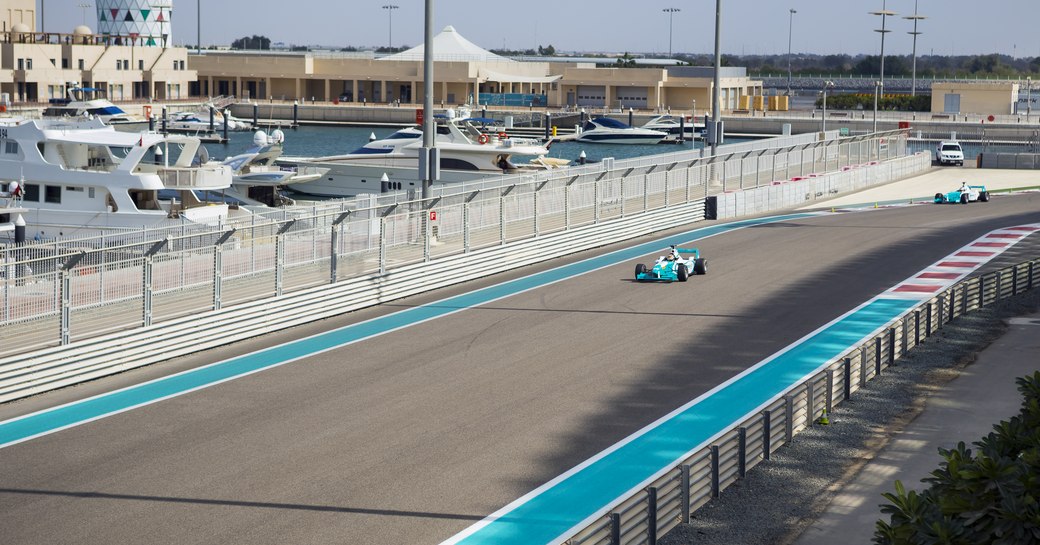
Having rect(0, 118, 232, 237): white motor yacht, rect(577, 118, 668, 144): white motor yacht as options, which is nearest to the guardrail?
rect(0, 118, 232, 237): white motor yacht

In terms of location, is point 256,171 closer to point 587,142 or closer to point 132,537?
point 132,537

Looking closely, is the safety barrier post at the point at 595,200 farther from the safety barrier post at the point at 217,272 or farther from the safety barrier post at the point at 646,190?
the safety barrier post at the point at 217,272

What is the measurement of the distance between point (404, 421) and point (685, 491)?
4.98 m

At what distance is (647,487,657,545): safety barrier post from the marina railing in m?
9.45

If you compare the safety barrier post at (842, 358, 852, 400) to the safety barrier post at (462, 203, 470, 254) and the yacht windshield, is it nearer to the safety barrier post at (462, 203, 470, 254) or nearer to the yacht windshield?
the safety barrier post at (462, 203, 470, 254)

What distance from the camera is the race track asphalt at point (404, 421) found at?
12820 millimetres

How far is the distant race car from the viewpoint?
149ft

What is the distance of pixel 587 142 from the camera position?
102m

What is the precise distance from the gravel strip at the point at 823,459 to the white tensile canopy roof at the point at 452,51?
117 m

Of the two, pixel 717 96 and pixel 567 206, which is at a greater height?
pixel 717 96

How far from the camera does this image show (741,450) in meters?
13.9

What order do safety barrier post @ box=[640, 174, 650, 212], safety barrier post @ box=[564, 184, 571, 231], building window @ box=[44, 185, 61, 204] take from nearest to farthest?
safety barrier post @ box=[564, 184, 571, 231] < safety barrier post @ box=[640, 174, 650, 212] < building window @ box=[44, 185, 61, 204]

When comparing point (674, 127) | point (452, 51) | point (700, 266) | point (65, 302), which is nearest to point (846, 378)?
point (700, 266)

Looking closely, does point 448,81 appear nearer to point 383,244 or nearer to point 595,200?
point 595,200
